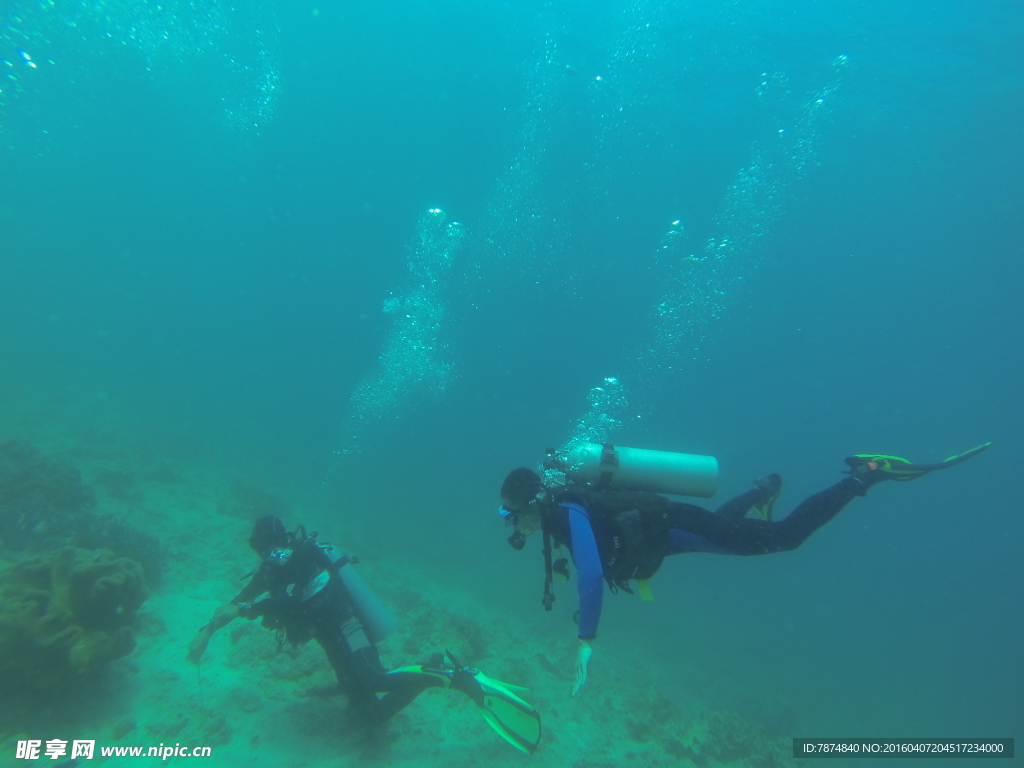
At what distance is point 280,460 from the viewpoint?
108 ft

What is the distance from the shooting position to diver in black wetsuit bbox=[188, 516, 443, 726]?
5195 millimetres

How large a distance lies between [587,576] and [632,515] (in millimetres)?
949

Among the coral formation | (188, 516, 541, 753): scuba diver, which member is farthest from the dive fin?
the coral formation

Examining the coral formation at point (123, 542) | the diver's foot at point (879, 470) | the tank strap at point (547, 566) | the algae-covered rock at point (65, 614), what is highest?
the diver's foot at point (879, 470)

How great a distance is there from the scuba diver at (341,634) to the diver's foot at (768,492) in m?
3.94

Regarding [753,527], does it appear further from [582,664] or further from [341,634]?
[341,634]

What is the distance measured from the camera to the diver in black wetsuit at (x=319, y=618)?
520 centimetres

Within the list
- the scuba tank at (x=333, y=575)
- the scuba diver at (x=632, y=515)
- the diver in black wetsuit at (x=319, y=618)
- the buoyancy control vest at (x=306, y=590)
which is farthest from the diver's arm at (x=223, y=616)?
the scuba diver at (x=632, y=515)

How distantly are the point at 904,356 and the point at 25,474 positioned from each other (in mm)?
86146

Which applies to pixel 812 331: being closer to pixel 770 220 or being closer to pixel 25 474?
pixel 770 220

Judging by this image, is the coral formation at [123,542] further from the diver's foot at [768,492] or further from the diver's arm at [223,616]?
the diver's foot at [768,492]

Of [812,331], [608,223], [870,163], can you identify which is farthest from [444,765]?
[812,331]

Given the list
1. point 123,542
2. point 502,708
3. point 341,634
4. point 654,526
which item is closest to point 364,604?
point 341,634

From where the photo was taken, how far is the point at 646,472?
5.36 metres
